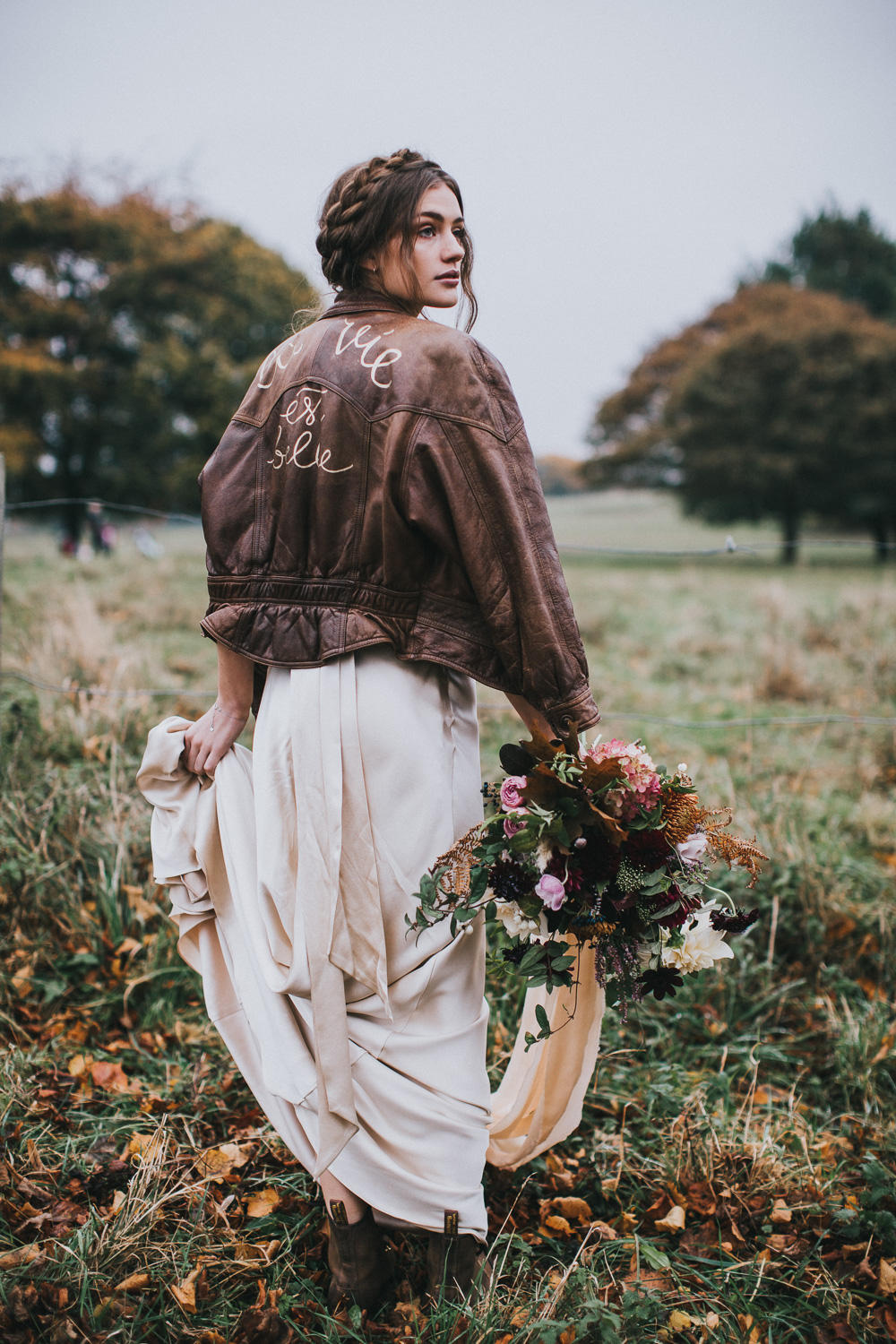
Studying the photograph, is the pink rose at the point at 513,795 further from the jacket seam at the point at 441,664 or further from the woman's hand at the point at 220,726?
the woman's hand at the point at 220,726

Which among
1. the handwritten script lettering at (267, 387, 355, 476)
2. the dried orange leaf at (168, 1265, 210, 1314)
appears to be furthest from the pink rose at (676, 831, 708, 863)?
the dried orange leaf at (168, 1265, 210, 1314)

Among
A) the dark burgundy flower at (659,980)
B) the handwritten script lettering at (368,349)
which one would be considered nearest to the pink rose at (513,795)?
the dark burgundy flower at (659,980)

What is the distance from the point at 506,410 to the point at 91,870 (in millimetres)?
2405

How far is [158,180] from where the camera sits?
18.1 metres

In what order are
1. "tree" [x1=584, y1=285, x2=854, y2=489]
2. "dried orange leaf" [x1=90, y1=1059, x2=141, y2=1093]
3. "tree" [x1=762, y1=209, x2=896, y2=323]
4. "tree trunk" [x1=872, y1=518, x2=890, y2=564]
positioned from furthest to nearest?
"tree" [x1=762, y1=209, x2=896, y2=323]
"tree" [x1=584, y1=285, x2=854, y2=489]
"tree trunk" [x1=872, y1=518, x2=890, y2=564]
"dried orange leaf" [x1=90, y1=1059, x2=141, y2=1093]

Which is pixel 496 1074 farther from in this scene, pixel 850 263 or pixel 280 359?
pixel 850 263

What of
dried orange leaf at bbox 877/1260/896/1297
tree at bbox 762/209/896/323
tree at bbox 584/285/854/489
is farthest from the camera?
tree at bbox 762/209/896/323

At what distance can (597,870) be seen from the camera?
164 cm

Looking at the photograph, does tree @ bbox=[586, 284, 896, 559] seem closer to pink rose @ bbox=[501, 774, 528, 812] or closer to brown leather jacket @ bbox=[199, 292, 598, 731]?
brown leather jacket @ bbox=[199, 292, 598, 731]

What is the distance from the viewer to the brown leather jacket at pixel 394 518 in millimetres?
1721

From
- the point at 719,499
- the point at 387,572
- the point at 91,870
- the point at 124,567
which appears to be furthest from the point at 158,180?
the point at 387,572

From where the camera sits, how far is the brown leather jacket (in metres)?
1.72

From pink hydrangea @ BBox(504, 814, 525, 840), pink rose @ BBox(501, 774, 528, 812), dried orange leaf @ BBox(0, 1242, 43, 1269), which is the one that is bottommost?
dried orange leaf @ BBox(0, 1242, 43, 1269)

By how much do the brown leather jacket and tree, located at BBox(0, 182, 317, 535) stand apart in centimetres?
1537
